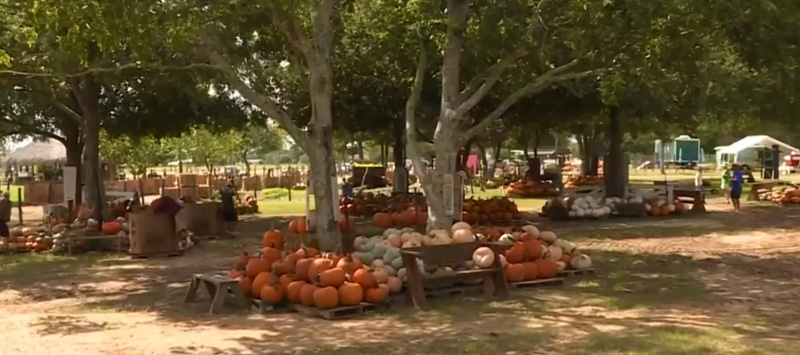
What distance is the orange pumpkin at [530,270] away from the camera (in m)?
13.7

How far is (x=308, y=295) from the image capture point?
11.7 m

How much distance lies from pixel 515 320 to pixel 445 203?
236 inches

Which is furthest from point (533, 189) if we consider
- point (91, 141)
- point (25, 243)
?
point (25, 243)

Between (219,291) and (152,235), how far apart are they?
7426 millimetres

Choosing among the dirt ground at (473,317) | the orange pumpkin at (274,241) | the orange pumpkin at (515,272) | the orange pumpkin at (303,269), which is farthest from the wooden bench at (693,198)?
the orange pumpkin at (303,269)

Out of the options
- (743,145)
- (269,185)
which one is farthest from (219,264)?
(743,145)

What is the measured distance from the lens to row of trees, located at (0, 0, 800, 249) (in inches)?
522

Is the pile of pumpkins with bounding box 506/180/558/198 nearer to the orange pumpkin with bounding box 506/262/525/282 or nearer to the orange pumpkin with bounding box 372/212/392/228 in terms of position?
the orange pumpkin with bounding box 372/212/392/228

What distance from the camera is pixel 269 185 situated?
52688 millimetres

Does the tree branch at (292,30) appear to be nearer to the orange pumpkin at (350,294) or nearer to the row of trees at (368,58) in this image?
the row of trees at (368,58)

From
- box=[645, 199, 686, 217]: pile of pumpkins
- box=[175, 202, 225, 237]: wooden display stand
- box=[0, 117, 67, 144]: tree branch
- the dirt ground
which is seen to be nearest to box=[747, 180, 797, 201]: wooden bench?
box=[645, 199, 686, 217]: pile of pumpkins

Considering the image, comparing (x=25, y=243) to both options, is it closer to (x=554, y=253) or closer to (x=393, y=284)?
(x=393, y=284)

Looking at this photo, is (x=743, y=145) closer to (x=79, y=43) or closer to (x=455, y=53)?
(x=455, y=53)

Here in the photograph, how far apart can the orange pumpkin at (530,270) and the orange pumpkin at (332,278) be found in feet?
10.2
